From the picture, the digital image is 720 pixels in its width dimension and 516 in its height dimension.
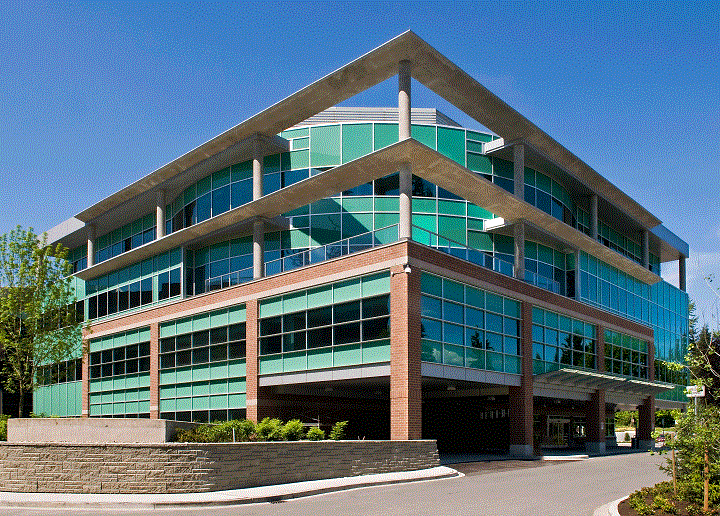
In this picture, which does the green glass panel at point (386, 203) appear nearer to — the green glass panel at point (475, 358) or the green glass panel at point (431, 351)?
the green glass panel at point (475, 358)

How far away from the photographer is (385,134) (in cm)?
3650

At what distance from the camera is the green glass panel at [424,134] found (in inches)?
1437

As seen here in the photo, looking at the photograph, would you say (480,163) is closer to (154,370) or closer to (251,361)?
(251,361)

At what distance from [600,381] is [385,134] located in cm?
1739

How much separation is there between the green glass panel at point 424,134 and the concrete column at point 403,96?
6544mm

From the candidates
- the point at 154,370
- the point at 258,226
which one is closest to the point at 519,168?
the point at 258,226

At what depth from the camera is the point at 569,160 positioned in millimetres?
39906

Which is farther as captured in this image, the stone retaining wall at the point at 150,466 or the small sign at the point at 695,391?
the stone retaining wall at the point at 150,466

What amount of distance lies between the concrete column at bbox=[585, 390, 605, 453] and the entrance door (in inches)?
296

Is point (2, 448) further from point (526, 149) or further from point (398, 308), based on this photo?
point (526, 149)

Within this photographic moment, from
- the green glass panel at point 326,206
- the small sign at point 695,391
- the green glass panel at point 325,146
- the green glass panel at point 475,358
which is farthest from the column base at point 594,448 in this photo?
the small sign at point 695,391

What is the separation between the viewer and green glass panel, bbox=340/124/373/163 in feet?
119

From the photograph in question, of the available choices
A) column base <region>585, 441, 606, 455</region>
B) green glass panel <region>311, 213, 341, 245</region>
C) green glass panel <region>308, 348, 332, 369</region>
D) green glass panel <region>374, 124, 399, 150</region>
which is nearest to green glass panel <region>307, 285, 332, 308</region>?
green glass panel <region>308, 348, 332, 369</region>

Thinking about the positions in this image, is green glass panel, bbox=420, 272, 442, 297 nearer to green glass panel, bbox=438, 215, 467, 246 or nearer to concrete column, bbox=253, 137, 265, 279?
green glass panel, bbox=438, 215, 467, 246
